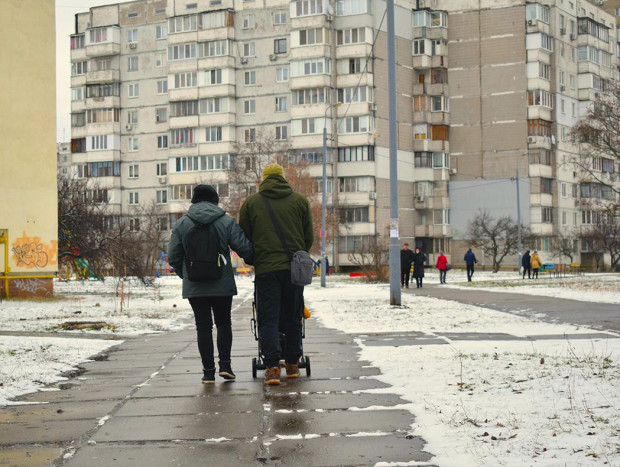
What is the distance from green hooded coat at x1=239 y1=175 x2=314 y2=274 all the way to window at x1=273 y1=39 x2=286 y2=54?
272ft

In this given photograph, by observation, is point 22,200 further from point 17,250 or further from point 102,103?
point 102,103

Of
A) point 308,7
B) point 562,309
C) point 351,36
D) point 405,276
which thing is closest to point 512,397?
point 562,309

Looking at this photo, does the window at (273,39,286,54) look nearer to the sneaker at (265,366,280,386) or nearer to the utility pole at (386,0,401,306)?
the utility pole at (386,0,401,306)

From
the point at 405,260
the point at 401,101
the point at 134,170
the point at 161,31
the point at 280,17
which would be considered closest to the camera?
the point at 405,260

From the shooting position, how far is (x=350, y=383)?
9.29m

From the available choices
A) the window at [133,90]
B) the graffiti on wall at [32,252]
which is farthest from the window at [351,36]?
the graffiti on wall at [32,252]

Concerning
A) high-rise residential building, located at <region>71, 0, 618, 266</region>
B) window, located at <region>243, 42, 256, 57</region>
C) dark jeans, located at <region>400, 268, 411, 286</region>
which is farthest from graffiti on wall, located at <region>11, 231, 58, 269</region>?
window, located at <region>243, 42, 256, 57</region>

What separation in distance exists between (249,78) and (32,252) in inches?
2478

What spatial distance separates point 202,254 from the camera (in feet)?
30.8

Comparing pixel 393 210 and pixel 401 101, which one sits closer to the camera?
pixel 393 210

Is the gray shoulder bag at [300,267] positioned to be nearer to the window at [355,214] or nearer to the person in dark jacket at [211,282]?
the person in dark jacket at [211,282]

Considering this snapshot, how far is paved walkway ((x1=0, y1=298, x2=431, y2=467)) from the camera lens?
601cm

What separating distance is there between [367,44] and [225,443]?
3237 inches

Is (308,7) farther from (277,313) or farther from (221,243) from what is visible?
(277,313)
